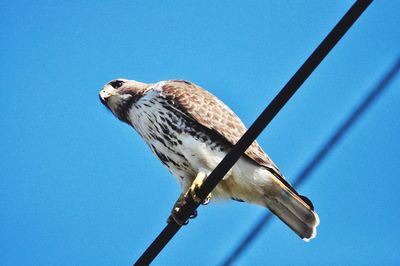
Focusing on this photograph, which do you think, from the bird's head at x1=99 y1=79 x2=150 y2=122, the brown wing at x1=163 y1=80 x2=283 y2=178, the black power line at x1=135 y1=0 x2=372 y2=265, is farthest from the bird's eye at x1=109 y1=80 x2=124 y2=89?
the black power line at x1=135 y1=0 x2=372 y2=265

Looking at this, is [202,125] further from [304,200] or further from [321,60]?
[321,60]

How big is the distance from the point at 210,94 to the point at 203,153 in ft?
2.99

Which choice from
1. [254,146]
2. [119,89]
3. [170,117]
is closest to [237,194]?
[254,146]

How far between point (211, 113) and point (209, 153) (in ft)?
1.38

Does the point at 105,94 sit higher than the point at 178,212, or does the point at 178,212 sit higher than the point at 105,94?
the point at 105,94

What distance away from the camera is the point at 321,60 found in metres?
2.42

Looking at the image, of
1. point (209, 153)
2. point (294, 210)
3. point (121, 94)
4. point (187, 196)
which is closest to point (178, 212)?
point (187, 196)

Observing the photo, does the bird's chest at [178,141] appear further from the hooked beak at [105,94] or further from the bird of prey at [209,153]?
the hooked beak at [105,94]

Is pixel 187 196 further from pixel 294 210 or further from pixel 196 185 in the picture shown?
pixel 294 210

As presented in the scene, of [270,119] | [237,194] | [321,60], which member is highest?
[321,60]

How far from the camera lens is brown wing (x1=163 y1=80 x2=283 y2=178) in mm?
4637

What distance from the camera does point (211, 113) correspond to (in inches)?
189

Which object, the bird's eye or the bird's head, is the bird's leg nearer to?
the bird's head

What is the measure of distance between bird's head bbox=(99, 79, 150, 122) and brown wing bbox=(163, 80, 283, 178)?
360 mm
